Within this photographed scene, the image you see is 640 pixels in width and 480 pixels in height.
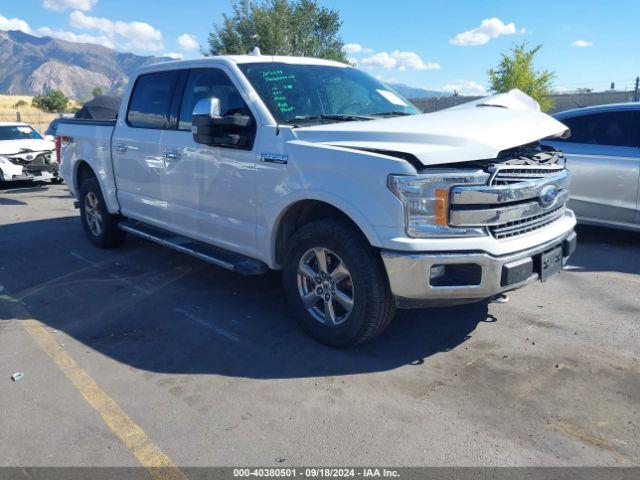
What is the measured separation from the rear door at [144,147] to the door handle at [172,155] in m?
0.10

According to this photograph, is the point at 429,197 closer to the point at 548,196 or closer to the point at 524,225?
the point at 524,225

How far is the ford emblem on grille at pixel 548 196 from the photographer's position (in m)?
3.79

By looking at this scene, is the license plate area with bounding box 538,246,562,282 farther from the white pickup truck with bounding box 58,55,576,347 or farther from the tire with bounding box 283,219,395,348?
the tire with bounding box 283,219,395,348

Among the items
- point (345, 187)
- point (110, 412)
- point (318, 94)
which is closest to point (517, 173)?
point (345, 187)

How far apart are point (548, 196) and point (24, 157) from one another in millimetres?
12739

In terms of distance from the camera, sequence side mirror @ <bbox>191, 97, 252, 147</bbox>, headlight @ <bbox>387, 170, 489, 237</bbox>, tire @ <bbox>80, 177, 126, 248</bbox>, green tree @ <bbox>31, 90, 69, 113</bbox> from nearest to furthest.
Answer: headlight @ <bbox>387, 170, 489, 237</bbox> → side mirror @ <bbox>191, 97, 252, 147</bbox> → tire @ <bbox>80, 177, 126, 248</bbox> → green tree @ <bbox>31, 90, 69, 113</bbox>

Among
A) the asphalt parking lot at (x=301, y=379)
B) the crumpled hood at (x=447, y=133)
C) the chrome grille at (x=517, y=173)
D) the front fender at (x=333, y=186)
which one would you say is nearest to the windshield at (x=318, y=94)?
the crumpled hood at (x=447, y=133)

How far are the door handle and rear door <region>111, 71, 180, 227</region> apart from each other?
102mm

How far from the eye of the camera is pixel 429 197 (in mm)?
3379

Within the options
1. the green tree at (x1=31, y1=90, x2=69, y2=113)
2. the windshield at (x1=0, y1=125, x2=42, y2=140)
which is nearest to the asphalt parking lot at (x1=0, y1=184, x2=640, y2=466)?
the windshield at (x1=0, y1=125, x2=42, y2=140)

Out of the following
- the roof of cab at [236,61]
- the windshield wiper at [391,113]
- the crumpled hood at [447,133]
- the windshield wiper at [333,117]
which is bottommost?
the crumpled hood at [447,133]

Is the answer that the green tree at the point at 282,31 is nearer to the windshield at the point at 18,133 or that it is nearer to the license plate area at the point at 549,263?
the windshield at the point at 18,133

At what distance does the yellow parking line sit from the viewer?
2803 millimetres

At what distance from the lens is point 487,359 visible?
12.7 ft
